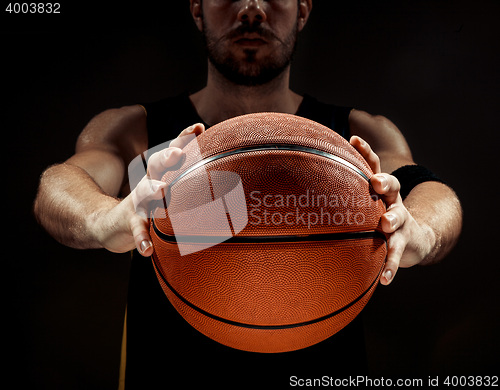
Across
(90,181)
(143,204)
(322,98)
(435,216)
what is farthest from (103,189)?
(322,98)

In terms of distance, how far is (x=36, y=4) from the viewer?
166cm

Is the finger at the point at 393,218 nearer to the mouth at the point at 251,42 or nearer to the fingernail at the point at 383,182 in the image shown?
the fingernail at the point at 383,182

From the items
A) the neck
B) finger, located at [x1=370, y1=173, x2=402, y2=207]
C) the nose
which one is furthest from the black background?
finger, located at [x1=370, y1=173, x2=402, y2=207]

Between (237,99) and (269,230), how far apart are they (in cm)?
79

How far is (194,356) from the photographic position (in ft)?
3.21

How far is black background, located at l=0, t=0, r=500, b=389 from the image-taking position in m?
1.68

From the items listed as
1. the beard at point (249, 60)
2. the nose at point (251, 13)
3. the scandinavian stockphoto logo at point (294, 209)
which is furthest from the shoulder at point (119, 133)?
the scandinavian stockphoto logo at point (294, 209)

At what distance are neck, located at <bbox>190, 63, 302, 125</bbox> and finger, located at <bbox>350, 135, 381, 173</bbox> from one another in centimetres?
59

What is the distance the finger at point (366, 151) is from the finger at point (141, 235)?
0.38 meters

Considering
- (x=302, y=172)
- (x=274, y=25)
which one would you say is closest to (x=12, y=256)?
(x=274, y=25)

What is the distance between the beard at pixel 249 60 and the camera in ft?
3.70

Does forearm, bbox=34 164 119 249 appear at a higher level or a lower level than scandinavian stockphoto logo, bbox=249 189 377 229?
lower

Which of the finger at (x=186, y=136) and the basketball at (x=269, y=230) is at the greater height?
the finger at (x=186, y=136)

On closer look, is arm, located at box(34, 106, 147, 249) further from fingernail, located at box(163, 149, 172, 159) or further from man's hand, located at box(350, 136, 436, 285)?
man's hand, located at box(350, 136, 436, 285)
